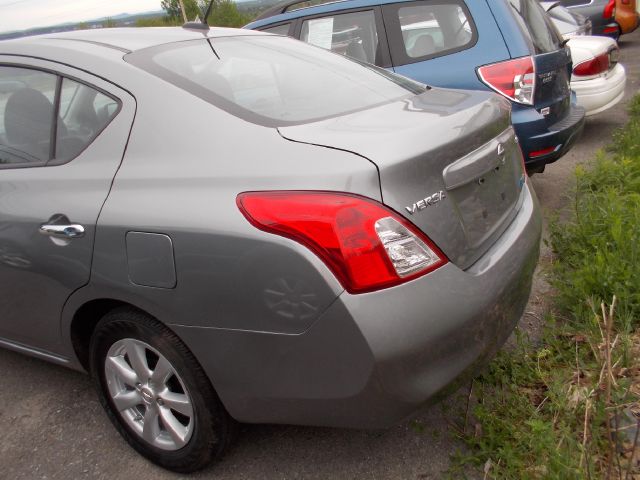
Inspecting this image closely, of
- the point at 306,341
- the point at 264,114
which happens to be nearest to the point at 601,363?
the point at 306,341

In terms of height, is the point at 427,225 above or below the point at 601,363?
above

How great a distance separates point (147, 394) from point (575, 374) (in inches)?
65.2

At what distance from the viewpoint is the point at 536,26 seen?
442 cm

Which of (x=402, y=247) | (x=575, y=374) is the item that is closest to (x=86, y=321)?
(x=402, y=247)

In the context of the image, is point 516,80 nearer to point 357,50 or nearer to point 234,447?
point 357,50

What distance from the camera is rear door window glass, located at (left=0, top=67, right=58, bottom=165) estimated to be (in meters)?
2.50

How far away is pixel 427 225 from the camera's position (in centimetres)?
187

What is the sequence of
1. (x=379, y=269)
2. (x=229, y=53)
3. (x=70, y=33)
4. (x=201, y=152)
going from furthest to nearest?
(x=70, y=33)
(x=229, y=53)
(x=201, y=152)
(x=379, y=269)

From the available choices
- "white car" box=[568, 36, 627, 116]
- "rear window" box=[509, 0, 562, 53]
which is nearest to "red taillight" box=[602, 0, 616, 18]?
"white car" box=[568, 36, 627, 116]

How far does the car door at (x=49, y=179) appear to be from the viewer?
223cm

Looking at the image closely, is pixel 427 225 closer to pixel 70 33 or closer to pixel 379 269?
pixel 379 269

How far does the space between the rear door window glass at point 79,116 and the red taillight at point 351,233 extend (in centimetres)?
86

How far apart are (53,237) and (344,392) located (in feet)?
4.04

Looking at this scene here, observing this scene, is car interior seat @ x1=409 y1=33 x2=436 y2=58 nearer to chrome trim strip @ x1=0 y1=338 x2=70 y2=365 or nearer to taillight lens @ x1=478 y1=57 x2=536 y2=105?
taillight lens @ x1=478 y1=57 x2=536 y2=105
